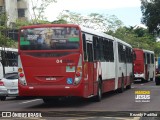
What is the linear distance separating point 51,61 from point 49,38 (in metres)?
0.88

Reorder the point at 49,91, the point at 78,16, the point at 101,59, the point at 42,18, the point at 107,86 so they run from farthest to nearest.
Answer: the point at 78,16
the point at 42,18
the point at 107,86
the point at 101,59
the point at 49,91

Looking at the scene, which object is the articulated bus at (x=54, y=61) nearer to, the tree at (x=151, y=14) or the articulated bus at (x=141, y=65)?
the articulated bus at (x=141, y=65)

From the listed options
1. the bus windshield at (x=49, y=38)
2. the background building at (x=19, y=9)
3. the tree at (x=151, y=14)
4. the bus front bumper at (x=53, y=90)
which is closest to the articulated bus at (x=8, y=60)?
the bus windshield at (x=49, y=38)

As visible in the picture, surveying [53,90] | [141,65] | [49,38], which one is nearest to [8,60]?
[141,65]

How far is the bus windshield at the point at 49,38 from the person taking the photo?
61.0 feet

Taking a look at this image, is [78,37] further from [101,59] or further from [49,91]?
[101,59]

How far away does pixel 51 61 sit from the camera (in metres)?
18.6

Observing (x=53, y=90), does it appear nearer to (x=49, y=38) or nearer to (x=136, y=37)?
(x=49, y=38)

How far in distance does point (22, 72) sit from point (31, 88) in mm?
722

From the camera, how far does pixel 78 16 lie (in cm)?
7331

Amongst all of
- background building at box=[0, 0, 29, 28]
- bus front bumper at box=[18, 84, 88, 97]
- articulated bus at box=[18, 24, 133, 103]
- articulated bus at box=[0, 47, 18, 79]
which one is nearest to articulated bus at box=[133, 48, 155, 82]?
articulated bus at box=[0, 47, 18, 79]

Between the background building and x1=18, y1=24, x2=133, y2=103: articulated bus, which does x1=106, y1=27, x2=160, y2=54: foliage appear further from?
x1=18, y1=24, x2=133, y2=103: articulated bus

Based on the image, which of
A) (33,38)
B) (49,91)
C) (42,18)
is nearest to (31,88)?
(49,91)

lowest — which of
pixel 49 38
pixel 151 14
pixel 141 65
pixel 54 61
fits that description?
pixel 141 65
